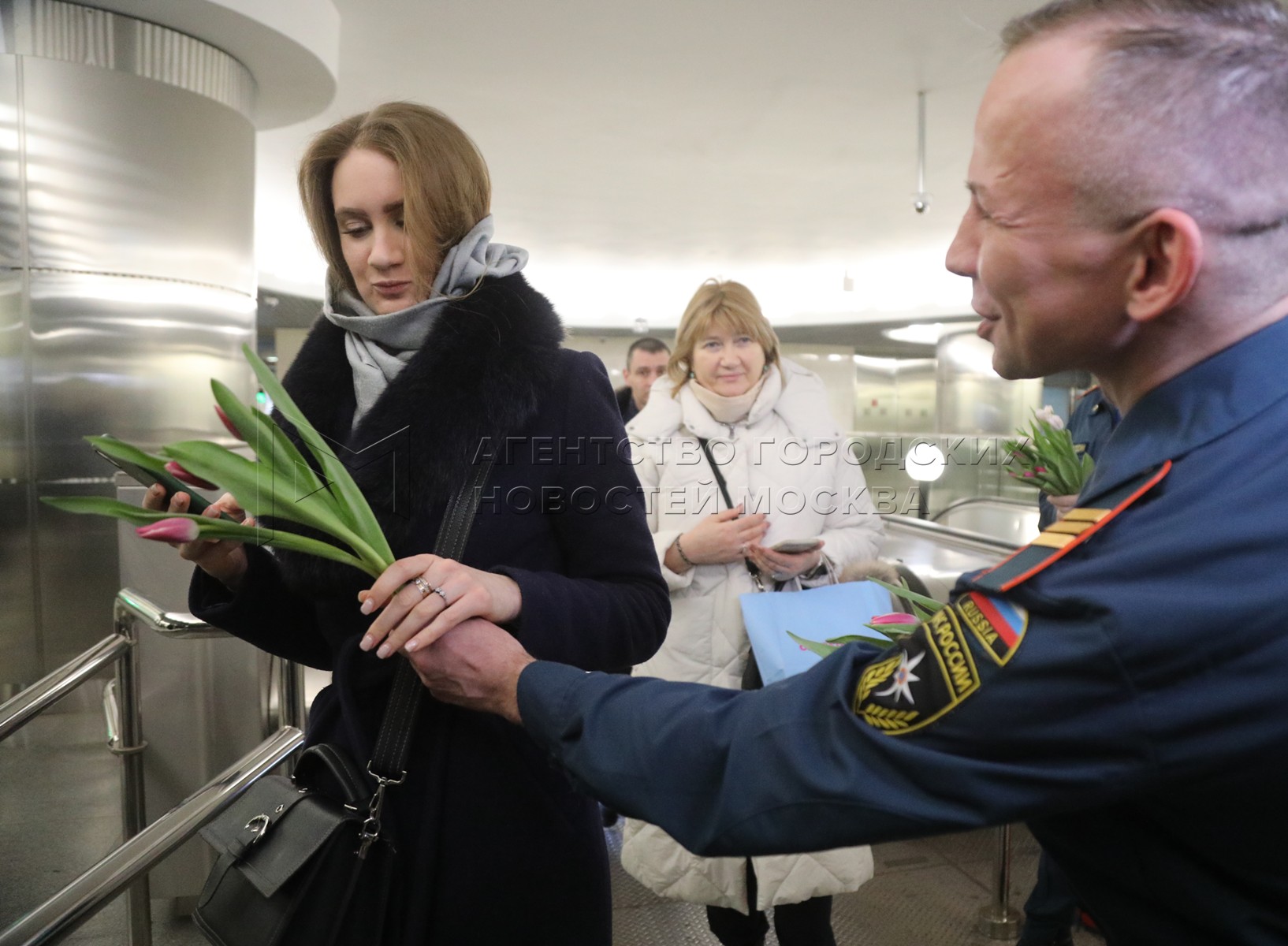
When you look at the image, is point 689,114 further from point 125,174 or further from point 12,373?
point 12,373

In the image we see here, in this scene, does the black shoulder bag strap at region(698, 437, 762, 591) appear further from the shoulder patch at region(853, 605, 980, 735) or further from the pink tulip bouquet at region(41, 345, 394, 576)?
the shoulder patch at region(853, 605, 980, 735)

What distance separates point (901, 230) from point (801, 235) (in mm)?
1155

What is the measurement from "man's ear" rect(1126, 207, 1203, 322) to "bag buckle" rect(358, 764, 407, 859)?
1.02 meters

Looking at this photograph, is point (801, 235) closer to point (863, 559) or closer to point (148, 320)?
point (148, 320)

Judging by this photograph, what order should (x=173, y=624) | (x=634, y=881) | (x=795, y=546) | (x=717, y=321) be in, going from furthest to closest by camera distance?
(x=634, y=881), (x=717, y=321), (x=795, y=546), (x=173, y=624)

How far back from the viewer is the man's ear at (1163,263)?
0.69 m

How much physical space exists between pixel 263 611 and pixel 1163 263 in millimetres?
1279

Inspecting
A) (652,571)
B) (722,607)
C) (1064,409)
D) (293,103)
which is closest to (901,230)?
(1064,409)

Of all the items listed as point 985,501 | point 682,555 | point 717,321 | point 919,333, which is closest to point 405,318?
point 682,555

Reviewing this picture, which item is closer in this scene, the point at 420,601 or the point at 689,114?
the point at 420,601

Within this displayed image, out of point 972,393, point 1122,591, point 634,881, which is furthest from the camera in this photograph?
point 972,393

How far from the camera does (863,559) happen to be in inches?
95.3

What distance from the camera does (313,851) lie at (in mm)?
1060

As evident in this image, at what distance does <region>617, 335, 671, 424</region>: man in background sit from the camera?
471 centimetres
